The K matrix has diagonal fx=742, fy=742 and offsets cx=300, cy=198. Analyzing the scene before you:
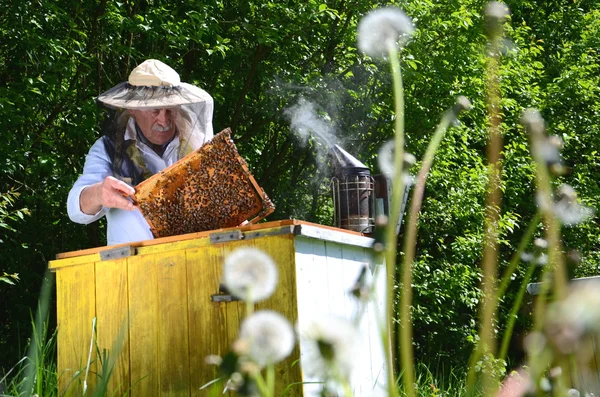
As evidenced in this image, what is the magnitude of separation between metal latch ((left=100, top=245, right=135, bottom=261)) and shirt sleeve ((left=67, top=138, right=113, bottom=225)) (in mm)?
414

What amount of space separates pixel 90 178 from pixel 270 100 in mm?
3772

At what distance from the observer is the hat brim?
10.9ft

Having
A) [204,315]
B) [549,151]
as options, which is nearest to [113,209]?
[204,315]

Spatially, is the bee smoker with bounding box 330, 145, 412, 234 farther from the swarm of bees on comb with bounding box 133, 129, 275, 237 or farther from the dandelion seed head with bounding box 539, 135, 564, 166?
the dandelion seed head with bounding box 539, 135, 564, 166

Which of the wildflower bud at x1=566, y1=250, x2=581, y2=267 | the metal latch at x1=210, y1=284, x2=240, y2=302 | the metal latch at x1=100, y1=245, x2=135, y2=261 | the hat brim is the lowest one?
the wildflower bud at x1=566, y1=250, x2=581, y2=267

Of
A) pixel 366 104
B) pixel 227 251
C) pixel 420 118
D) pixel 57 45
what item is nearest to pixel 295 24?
pixel 366 104

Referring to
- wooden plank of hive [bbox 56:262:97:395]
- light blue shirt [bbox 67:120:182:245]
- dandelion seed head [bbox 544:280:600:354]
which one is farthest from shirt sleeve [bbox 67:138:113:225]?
dandelion seed head [bbox 544:280:600:354]

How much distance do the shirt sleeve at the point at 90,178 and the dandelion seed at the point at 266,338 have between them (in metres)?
2.70

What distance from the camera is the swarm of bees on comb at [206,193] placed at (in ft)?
9.41

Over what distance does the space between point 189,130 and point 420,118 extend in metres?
4.37

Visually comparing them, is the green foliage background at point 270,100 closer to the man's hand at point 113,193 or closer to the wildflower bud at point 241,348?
the man's hand at point 113,193

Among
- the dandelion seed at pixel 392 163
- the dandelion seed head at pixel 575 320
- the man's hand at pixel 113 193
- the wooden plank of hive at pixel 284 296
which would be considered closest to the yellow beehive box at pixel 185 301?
the wooden plank of hive at pixel 284 296

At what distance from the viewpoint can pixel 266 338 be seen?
53 centimetres

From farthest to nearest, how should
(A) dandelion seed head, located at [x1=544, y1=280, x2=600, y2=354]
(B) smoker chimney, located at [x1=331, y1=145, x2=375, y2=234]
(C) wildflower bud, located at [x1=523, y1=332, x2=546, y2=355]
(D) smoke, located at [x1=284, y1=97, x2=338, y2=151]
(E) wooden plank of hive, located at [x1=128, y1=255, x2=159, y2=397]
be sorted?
(D) smoke, located at [x1=284, y1=97, x2=338, y2=151] < (B) smoker chimney, located at [x1=331, y1=145, x2=375, y2=234] < (E) wooden plank of hive, located at [x1=128, y1=255, x2=159, y2=397] < (C) wildflower bud, located at [x1=523, y1=332, x2=546, y2=355] < (A) dandelion seed head, located at [x1=544, y1=280, x2=600, y2=354]
